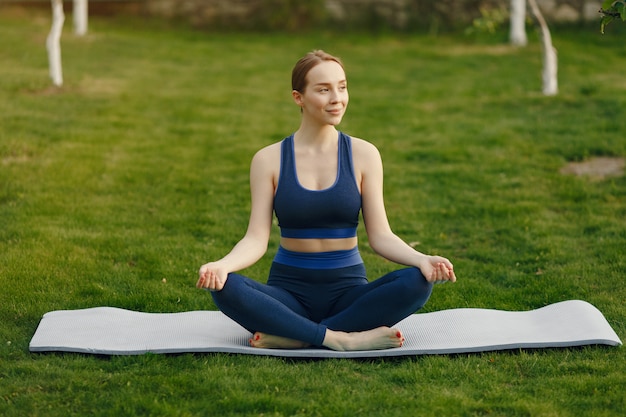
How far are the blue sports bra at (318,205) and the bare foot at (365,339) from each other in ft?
1.43

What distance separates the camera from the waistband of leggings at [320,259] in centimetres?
419

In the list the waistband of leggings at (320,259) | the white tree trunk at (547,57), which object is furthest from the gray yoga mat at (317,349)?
the white tree trunk at (547,57)

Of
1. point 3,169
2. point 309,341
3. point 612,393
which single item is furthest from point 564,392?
point 3,169

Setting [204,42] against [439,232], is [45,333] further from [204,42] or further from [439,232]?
[204,42]

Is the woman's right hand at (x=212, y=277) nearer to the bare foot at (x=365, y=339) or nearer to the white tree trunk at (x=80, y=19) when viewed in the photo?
the bare foot at (x=365, y=339)

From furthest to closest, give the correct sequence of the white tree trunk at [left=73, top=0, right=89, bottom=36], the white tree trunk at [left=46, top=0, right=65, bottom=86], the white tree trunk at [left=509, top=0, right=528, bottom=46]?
the white tree trunk at [left=73, top=0, right=89, bottom=36]
the white tree trunk at [left=509, top=0, right=528, bottom=46]
the white tree trunk at [left=46, top=0, right=65, bottom=86]

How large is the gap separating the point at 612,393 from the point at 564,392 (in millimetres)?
180

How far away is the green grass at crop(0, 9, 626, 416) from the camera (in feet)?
12.2

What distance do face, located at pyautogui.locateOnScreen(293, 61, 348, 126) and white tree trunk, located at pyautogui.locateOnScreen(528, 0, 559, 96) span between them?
19.0ft

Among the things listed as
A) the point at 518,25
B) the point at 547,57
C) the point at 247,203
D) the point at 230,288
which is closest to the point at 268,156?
the point at 230,288

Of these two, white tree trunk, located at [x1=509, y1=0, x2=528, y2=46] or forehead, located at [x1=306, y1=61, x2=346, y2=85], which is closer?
forehead, located at [x1=306, y1=61, x2=346, y2=85]

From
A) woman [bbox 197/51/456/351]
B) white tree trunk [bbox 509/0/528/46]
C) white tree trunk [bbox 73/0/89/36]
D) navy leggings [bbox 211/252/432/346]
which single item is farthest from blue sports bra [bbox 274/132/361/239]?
white tree trunk [bbox 73/0/89/36]

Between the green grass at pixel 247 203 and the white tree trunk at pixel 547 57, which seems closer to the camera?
the green grass at pixel 247 203

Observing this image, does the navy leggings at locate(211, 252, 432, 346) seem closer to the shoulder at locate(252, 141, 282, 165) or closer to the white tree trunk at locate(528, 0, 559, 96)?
the shoulder at locate(252, 141, 282, 165)
